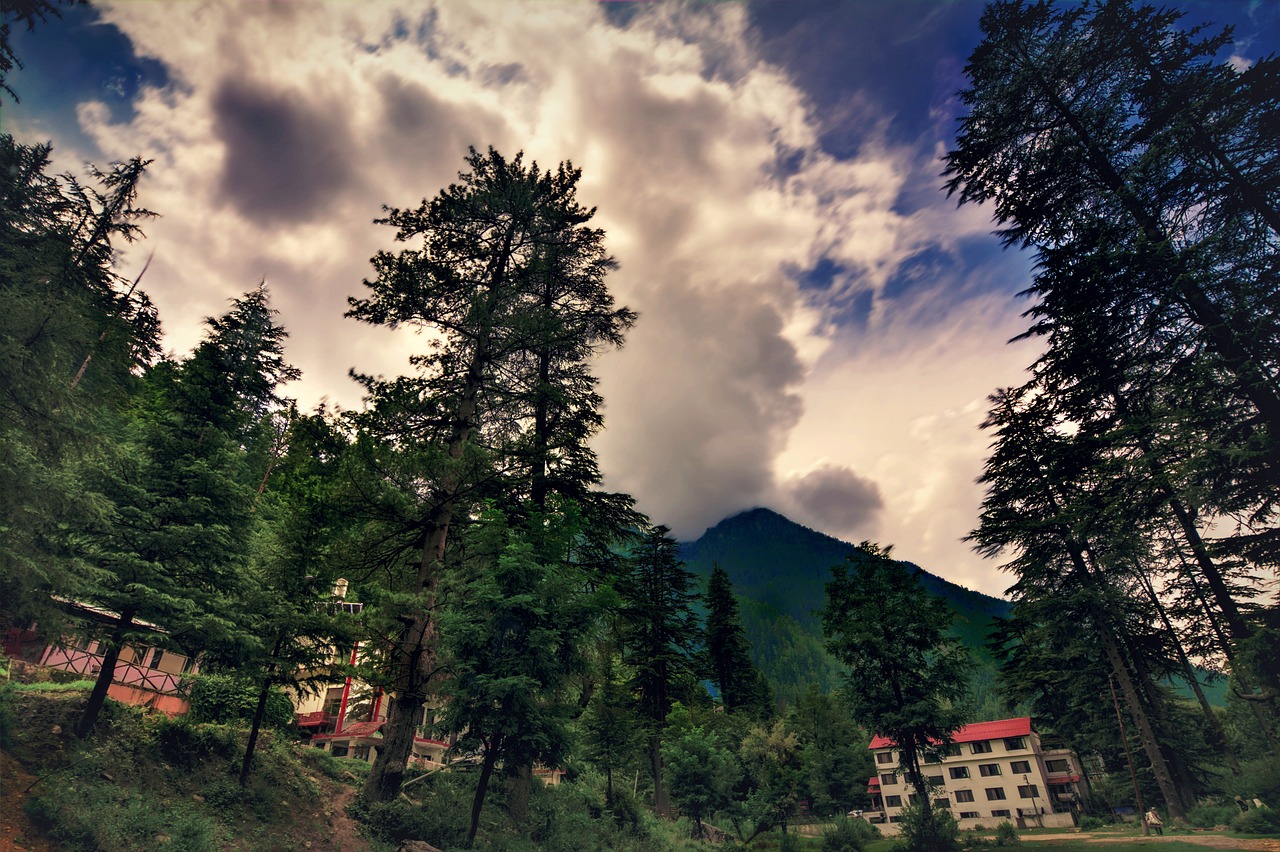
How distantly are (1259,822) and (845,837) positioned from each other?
17191 millimetres

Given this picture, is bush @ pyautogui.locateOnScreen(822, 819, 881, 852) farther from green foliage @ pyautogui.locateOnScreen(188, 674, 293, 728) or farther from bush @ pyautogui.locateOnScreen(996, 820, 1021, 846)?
green foliage @ pyautogui.locateOnScreen(188, 674, 293, 728)

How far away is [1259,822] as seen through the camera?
22047 millimetres

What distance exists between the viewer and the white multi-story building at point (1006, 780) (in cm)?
5169

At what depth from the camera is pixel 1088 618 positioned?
25.4 metres

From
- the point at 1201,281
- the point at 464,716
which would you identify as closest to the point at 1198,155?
the point at 1201,281

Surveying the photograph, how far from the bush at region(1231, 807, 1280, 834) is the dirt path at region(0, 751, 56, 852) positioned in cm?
3926

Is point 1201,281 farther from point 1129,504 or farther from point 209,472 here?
point 209,472

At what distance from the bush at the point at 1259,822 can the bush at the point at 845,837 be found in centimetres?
1559

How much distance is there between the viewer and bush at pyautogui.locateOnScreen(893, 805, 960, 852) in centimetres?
2094

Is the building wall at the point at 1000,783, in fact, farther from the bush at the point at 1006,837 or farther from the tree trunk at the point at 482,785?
the tree trunk at the point at 482,785

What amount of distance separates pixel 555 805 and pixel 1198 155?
2499cm

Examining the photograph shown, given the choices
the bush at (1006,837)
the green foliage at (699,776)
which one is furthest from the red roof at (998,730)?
the green foliage at (699,776)

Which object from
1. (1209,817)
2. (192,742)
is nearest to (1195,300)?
(192,742)

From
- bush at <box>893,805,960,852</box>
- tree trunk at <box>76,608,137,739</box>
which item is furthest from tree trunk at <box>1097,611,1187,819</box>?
tree trunk at <box>76,608,137,739</box>
